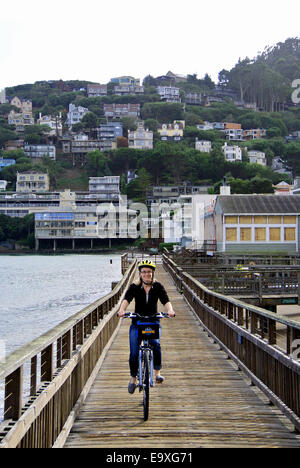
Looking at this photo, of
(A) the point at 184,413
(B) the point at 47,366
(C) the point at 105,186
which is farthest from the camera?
(C) the point at 105,186

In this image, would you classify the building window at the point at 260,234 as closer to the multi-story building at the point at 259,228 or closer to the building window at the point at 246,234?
the multi-story building at the point at 259,228

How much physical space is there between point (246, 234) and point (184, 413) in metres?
40.3

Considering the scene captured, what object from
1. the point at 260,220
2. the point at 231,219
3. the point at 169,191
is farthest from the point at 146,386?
the point at 169,191

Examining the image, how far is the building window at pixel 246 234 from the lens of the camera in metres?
47.1

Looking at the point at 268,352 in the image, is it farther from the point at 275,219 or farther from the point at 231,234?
the point at 275,219

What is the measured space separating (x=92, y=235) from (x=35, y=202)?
29.3 m

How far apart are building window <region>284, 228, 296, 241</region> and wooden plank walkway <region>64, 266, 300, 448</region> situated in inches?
1448

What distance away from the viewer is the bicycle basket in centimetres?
779

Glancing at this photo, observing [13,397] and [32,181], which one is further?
[32,181]

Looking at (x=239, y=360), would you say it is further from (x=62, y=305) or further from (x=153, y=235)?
(x=153, y=235)

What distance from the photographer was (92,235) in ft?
448

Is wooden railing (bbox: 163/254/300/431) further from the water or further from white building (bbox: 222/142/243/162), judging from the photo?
white building (bbox: 222/142/243/162)

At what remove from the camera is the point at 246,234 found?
4716cm
